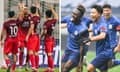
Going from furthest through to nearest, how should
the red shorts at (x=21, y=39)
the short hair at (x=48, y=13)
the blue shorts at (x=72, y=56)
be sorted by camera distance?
1. the red shorts at (x=21, y=39)
2. the short hair at (x=48, y=13)
3. the blue shorts at (x=72, y=56)

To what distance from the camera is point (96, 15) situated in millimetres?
5695

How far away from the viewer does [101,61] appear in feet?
18.8

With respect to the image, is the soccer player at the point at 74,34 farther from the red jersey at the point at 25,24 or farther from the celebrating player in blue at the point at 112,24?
the red jersey at the point at 25,24

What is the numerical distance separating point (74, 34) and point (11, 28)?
103 cm

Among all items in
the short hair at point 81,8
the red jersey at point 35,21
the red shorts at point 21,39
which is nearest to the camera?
the short hair at point 81,8

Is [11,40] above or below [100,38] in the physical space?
below

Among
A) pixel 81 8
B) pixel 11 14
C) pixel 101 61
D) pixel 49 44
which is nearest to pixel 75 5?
pixel 81 8

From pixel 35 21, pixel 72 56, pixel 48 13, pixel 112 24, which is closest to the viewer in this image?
pixel 112 24

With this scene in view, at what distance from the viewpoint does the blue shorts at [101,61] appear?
5715 mm


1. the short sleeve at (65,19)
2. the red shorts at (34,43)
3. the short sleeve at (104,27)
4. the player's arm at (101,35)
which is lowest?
the red shorts at (34,43)

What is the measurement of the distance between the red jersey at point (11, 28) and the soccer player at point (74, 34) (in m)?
0.78

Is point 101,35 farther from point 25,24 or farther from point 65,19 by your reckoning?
point 25,24

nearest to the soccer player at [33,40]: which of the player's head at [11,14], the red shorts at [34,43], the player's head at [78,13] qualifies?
the red shorts at [34,43]

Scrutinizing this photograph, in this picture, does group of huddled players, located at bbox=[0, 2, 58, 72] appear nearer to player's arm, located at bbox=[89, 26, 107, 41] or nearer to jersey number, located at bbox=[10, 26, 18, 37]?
jersey number, located at bbox=[10, 26, 18, 37]
